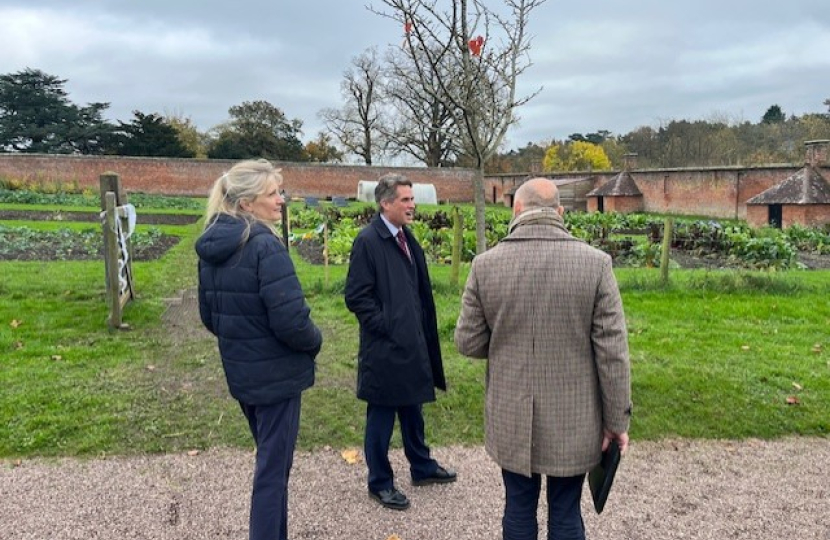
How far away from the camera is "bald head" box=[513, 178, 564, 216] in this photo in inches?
108

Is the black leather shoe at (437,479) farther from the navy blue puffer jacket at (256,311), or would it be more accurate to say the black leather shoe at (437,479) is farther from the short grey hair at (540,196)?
the short grey hair at (540,196)

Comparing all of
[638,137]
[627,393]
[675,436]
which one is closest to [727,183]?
[638,137]

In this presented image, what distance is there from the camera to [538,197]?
2756mm

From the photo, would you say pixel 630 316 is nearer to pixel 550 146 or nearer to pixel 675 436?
pixel 675 436

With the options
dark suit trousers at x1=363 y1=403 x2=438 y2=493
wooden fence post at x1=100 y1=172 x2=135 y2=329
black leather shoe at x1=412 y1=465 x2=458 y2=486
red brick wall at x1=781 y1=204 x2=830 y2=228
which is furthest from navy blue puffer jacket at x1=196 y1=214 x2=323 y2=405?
red brick wall at x1=781 y1=204 x2=830 y2=228

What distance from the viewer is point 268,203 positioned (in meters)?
3.01

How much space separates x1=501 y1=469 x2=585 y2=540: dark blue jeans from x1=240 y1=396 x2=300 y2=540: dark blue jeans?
106 cm

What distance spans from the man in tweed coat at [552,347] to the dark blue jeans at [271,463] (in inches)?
40.4

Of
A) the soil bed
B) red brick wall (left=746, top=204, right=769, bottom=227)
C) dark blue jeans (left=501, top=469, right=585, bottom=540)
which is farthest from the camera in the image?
red brick wall (left=746, top=204, right=769, bottom=227)

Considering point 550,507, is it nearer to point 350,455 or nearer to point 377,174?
point 350,455

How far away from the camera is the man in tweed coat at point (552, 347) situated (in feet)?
8.71

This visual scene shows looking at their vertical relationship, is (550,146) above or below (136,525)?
above

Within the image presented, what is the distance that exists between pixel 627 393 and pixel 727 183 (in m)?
33.1

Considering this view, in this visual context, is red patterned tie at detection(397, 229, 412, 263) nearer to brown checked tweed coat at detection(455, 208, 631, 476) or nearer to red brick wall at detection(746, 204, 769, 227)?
brown checked tweed coat at detection(455, 208, 631, 476)
